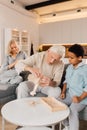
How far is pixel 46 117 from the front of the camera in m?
1.45

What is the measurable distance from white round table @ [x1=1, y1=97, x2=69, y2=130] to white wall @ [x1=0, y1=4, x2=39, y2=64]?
4.08m

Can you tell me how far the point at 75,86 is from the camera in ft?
6.37

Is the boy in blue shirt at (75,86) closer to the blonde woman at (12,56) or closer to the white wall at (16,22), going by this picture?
the blonde woman at (12,56)

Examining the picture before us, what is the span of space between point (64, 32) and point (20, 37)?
5.63 feet

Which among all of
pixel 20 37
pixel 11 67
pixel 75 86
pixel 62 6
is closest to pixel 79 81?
pixel 75 86

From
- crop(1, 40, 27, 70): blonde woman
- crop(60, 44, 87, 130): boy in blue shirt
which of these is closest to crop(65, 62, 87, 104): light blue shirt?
crop(60, 44, 87, 130): boy in blue shirt

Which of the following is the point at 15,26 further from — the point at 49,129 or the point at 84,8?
the point at 49,129

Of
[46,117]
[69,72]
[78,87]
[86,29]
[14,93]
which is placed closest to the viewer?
[46,117]

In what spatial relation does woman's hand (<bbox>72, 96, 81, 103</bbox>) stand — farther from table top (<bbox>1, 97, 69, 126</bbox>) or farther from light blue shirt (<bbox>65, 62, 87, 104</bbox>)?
table top (<bbox>1, 97, 69, 126</bbox>)

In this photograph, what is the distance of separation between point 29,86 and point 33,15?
17.4 ft

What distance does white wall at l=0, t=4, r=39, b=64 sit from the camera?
18.4ft

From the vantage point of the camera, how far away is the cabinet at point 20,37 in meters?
5.55

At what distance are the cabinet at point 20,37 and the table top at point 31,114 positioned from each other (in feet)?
13.4

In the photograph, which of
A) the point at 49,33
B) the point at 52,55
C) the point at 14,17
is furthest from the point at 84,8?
the point at 52,55
